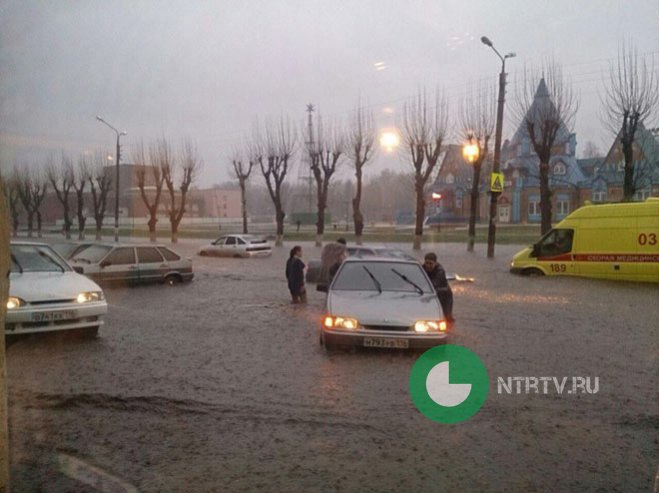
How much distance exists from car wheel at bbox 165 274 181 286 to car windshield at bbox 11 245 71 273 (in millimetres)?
8559

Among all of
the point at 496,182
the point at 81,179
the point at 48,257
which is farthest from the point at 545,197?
the point at 81,179

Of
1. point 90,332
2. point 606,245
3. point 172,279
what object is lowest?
point 172,279

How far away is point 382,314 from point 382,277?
133cm

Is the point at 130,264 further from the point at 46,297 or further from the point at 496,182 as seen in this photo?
the point at 496,182

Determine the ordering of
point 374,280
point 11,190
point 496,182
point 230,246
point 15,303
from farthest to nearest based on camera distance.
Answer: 1. point 230,246
2. point 496,182
3. point 11,190
4. point 374,280
5. point 15,303

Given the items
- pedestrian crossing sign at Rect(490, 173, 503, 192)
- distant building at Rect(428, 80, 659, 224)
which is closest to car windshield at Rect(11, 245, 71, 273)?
pedestrian crossing sign at Rect(490, 173, 503, 192)

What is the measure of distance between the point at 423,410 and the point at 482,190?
2081 inches

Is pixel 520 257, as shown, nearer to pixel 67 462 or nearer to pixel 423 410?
pixel 423 410

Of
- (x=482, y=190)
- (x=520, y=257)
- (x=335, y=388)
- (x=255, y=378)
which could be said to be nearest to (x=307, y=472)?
(x=335, y=388)

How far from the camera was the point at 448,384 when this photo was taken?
679 cm

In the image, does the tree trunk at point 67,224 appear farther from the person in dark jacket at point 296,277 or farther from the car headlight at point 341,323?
the car headlight at point 341,323

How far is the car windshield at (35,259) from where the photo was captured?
30.1 ft

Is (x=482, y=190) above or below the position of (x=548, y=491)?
above

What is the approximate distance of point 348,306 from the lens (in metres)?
8.01
